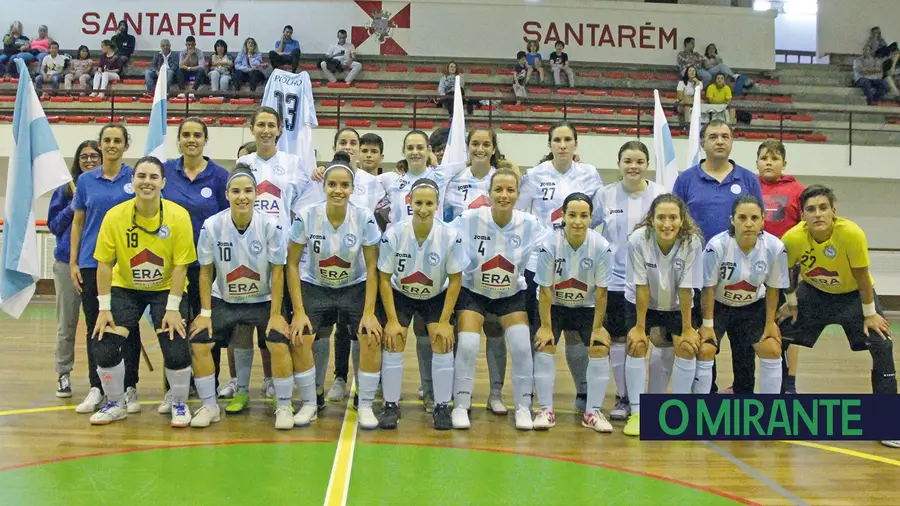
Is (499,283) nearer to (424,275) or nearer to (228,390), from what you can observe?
(424,275)

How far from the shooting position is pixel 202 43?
17.9 meters

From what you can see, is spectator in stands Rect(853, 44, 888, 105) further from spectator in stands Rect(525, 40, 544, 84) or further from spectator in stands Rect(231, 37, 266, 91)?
spectator in stands Rect(231, 37, 266, 91)

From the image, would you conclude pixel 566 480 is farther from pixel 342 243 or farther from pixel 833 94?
pixel 833 94

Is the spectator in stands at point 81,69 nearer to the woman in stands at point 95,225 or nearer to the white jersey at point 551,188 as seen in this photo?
the woman in stands at point 95,225

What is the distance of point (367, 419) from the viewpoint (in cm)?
473

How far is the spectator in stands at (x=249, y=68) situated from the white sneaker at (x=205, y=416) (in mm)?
11861

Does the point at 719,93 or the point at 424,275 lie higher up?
the point at 719,93

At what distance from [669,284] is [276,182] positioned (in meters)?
2.60

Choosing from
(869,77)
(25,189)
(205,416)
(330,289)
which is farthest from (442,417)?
(869,77)

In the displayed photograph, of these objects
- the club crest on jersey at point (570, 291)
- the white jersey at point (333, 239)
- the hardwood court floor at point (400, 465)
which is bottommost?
the hardwood court floor at point (400, 465)

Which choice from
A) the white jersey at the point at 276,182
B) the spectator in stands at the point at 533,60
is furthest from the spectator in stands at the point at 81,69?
the white jersey at the point at 276,182

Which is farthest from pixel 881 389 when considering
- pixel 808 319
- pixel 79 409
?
pixel 79 409

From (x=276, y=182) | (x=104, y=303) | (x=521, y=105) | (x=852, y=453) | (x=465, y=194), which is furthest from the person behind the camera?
(x=521, y=105)

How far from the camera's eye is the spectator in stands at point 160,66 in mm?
15648
